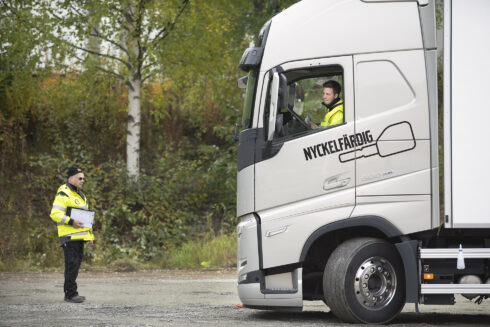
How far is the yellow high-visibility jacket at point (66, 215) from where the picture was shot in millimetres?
10359

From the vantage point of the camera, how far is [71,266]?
411 inches

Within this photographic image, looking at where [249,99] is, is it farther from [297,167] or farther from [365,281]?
[365,281]

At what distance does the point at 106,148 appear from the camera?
66.9ft

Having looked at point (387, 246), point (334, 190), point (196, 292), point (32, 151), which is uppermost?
point (32, 151)

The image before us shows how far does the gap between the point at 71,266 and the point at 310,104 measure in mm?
4205

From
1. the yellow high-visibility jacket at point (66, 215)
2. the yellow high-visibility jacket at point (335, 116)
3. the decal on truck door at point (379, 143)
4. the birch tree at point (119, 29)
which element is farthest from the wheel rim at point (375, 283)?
the birch tree at point (119, 29)

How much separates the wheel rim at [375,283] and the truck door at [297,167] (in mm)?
625

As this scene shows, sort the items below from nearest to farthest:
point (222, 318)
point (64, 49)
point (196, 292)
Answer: point (222, 318) < point (196, 292) < point (64, 49)

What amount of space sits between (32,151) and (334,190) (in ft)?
43.8

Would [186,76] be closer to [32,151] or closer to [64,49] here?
[64,49]

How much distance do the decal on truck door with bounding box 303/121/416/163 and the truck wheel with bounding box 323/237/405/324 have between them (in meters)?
0.92

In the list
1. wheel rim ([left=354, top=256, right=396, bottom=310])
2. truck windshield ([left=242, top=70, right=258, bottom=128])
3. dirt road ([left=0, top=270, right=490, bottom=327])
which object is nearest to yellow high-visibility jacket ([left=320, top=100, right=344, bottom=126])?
truck windshield ([left=242, top=70, right=258, bottom=128])

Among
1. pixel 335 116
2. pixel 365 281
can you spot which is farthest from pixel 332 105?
pixel 365 281

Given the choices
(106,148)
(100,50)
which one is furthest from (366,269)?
(106,148)
